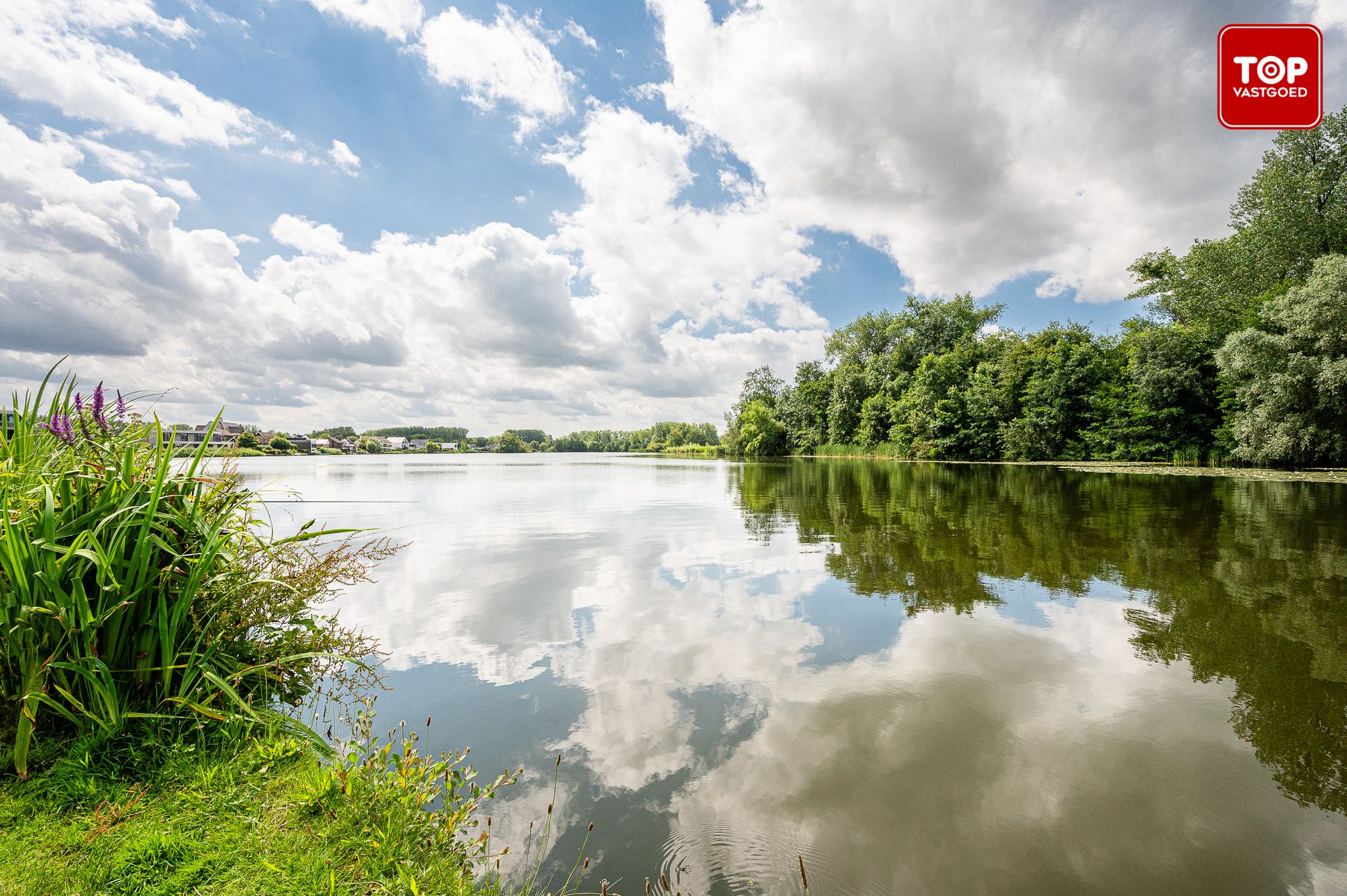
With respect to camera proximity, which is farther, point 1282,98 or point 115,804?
point 1282,98

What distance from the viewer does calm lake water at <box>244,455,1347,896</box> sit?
2424 millimetres

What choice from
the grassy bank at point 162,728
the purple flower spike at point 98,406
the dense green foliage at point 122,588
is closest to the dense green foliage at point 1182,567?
the grassy bank at point 162,728

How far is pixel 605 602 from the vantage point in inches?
250

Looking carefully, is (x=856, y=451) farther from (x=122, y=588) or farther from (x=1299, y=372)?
(x=122, y=588)

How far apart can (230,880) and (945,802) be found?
10.4 ft

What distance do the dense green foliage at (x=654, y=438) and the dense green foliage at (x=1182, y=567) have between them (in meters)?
124

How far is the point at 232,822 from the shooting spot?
2338mm

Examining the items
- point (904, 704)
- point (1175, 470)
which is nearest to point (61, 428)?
point (904, 704)

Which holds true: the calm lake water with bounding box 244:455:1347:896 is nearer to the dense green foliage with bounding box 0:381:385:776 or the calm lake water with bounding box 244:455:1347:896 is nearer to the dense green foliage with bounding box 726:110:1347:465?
the dense green foliage with bounding box 0:381:385:776

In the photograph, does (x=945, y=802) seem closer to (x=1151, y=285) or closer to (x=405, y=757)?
(x=405, y=757)

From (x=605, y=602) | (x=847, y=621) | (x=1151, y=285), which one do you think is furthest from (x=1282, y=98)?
(x=1151, y=285)

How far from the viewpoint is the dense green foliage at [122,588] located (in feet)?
8.74

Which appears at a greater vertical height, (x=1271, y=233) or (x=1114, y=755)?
(x=1271, y=233)

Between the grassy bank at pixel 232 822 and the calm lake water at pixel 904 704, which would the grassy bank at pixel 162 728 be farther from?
the calm lake water at pixel 904 704
